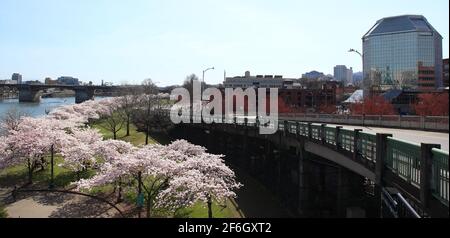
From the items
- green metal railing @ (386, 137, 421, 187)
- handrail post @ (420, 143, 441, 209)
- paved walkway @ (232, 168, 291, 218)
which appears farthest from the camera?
paved walkway @ (232, 168, 291, 218)

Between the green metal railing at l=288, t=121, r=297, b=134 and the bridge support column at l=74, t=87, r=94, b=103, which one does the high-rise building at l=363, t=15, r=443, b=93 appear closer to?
the green metal railing at l=288, t=121, r=297, b=134

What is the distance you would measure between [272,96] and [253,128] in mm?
55519

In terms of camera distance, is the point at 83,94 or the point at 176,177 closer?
the point at 176,177

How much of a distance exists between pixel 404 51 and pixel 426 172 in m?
51.3

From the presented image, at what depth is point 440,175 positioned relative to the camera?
35.1 feet

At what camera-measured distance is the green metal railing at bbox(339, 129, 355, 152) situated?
20339 millimetres

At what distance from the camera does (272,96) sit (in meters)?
98.8

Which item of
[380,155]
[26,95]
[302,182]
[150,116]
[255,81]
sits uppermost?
[255,81]

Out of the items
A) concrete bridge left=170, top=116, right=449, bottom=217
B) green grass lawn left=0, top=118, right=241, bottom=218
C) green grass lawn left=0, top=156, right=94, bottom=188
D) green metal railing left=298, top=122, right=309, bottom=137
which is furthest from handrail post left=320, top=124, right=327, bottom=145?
green grass lawn left=0, top=156, right=94, bottom=188

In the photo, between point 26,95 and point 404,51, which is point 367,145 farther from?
point 26,95

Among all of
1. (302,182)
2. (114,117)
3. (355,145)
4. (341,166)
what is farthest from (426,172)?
(114,117)

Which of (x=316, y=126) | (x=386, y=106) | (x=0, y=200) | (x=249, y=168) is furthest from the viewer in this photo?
(x=386, y=106)
